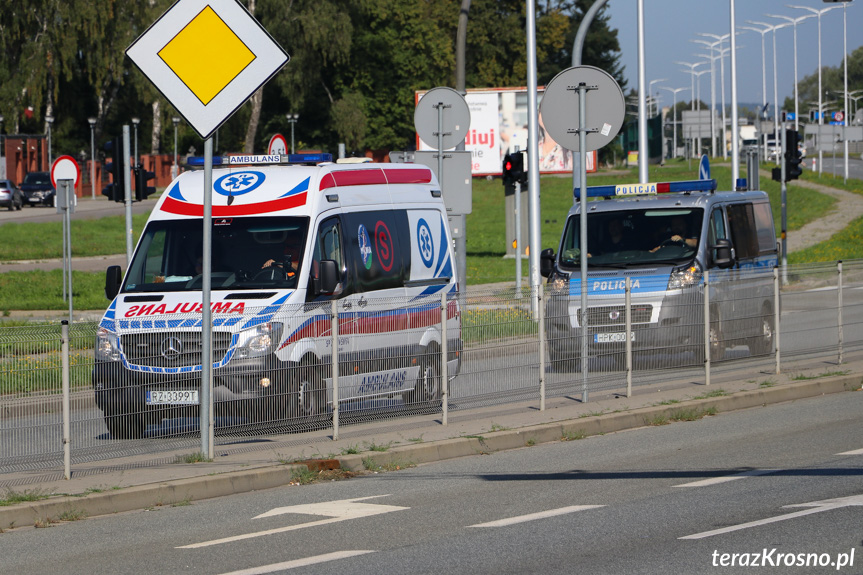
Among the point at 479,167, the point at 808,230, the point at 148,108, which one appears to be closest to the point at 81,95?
the point at 148,108

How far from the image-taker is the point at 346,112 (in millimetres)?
77875

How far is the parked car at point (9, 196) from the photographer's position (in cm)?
6206

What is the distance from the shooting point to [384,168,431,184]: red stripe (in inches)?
545

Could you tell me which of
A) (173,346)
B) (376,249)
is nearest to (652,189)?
(376,249)

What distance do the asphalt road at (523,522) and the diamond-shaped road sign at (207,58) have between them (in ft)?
10.1

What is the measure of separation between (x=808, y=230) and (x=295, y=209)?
4017cm

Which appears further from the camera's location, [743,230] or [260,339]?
[743,230]

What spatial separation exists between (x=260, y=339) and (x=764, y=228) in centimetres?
1059

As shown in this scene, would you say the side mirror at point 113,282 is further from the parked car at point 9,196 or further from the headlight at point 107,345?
the parked car at point 9,196

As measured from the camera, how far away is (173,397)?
32.8 feet

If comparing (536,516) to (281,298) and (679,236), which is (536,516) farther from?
(679,236)

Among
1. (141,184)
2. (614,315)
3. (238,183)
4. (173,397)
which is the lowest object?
(173,397)

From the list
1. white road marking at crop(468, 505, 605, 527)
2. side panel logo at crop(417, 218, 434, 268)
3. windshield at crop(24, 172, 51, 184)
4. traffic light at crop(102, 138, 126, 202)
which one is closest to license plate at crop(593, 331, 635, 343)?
side panel logo at crop(417, 218, 434, 268)

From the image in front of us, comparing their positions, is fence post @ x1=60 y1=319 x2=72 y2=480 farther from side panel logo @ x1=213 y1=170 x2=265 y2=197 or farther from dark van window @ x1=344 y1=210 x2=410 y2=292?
dark van window @ x1=344 y1=210 x2=410 y2=292
